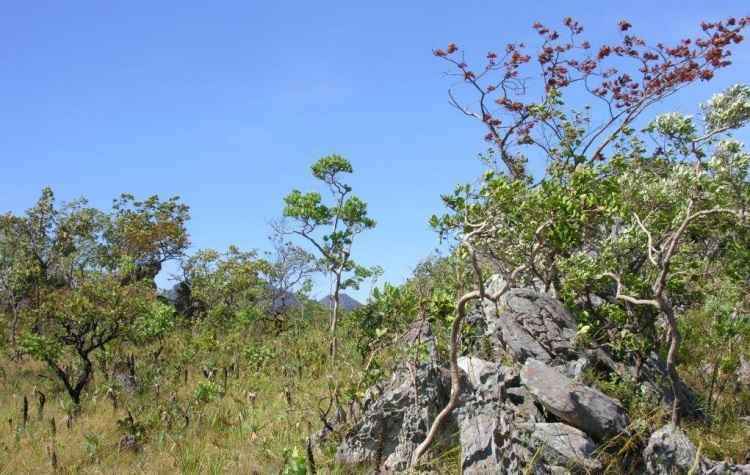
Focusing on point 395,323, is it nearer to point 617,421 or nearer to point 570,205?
point 570,205

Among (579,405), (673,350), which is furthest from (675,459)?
(673,350)

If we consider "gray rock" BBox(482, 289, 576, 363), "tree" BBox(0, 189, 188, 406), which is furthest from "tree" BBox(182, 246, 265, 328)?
"gray rock" BBox(482, 289, 576, 363)

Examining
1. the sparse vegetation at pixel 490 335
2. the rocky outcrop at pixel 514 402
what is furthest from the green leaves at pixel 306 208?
the rocky outcrop at pixel 514 402

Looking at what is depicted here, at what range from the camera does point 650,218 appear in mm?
9805

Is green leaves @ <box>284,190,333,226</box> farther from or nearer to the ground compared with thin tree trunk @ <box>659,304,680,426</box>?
farther from the ground

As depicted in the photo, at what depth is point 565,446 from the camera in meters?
6.49

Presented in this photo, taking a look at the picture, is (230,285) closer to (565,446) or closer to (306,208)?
(306,208)

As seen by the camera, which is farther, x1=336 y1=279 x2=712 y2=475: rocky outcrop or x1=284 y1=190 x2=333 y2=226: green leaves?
x1=284 y1=190 x2=333 y2=226: green leaves

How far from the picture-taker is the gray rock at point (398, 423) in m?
7.15

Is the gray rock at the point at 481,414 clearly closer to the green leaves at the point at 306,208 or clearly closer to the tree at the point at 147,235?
the green leaves at the point at 306,208

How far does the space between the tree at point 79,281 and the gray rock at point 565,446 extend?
8.51m

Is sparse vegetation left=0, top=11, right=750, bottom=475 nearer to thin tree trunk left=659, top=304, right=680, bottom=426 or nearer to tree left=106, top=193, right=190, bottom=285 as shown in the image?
thin tree trunk left=659, top=304, right=680, bottom=426

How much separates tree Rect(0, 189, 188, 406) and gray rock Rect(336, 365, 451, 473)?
6.49 meters

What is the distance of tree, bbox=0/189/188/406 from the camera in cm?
1258
